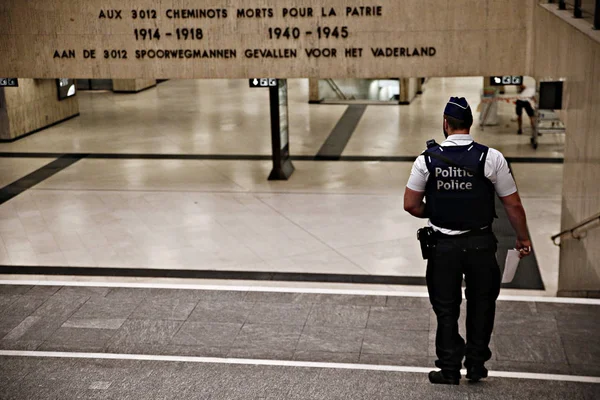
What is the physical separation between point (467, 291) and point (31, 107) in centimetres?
1718

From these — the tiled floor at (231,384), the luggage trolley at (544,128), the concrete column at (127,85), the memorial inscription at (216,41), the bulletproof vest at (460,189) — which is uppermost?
the memorial inscription at (216,41)

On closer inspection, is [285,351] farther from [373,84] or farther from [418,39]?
[373,84]

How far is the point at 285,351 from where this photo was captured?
20.0 feet

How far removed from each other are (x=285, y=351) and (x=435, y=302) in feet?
5.54

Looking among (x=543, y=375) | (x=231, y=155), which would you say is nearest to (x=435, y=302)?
(x=543, y=375)

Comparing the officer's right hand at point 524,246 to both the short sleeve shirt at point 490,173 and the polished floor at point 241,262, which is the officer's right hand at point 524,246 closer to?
the short sleeve shirt at point 490,173

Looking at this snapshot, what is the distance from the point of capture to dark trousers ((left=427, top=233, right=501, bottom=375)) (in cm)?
461

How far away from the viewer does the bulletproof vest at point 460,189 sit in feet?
14.6

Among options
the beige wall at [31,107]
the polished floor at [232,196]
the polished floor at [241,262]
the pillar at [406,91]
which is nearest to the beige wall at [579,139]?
the polished floor at [241,262]

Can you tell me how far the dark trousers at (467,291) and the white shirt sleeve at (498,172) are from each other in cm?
31

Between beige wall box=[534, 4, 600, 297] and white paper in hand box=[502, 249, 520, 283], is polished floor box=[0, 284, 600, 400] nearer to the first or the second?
white paper in hand box=[502, 249, 520, 283]

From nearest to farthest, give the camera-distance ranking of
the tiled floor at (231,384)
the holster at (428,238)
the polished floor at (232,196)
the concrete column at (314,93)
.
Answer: the holster at (428,238)
the tiled floor at (231,384)
the polished floor at (232,196)
the concrete column at (314,93)

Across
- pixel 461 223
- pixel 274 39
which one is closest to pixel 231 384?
pixel 461 223

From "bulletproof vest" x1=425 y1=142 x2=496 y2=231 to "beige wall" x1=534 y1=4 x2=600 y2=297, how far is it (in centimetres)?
257
